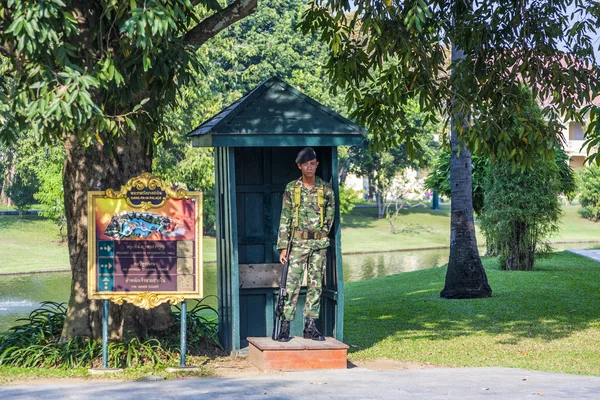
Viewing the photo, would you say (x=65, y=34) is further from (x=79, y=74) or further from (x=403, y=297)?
(x=403, y=297)

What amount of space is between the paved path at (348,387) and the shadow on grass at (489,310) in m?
2.66

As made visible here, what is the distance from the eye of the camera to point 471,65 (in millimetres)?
12734

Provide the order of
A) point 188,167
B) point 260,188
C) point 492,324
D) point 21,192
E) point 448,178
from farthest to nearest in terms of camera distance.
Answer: point 21,192
point 188,167
point 448,178
point 492,324
point 260,188

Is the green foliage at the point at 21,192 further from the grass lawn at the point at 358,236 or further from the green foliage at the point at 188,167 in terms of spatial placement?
the green foliage at the point at 188,167

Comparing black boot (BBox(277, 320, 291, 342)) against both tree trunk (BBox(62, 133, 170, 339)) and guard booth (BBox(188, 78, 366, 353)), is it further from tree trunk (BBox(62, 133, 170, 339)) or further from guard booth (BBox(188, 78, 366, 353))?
tree trunk (BBox(62, 133, 170, 339))

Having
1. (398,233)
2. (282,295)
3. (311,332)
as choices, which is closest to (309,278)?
(282,295)

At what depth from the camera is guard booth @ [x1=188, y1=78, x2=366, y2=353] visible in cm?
1038

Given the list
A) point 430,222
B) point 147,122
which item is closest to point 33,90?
point 147,122

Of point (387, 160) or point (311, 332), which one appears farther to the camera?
point (387, 160)

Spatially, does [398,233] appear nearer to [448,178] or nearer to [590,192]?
[590,192]

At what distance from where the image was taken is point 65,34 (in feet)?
28.9


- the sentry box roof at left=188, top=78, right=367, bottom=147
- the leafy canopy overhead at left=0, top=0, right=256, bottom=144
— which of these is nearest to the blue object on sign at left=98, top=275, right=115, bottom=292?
the leafy canopy overhead at left=0, top=0, right=256, bottom=144

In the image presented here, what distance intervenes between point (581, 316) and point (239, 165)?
5.76 m

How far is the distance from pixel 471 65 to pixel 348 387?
5.93 metres
